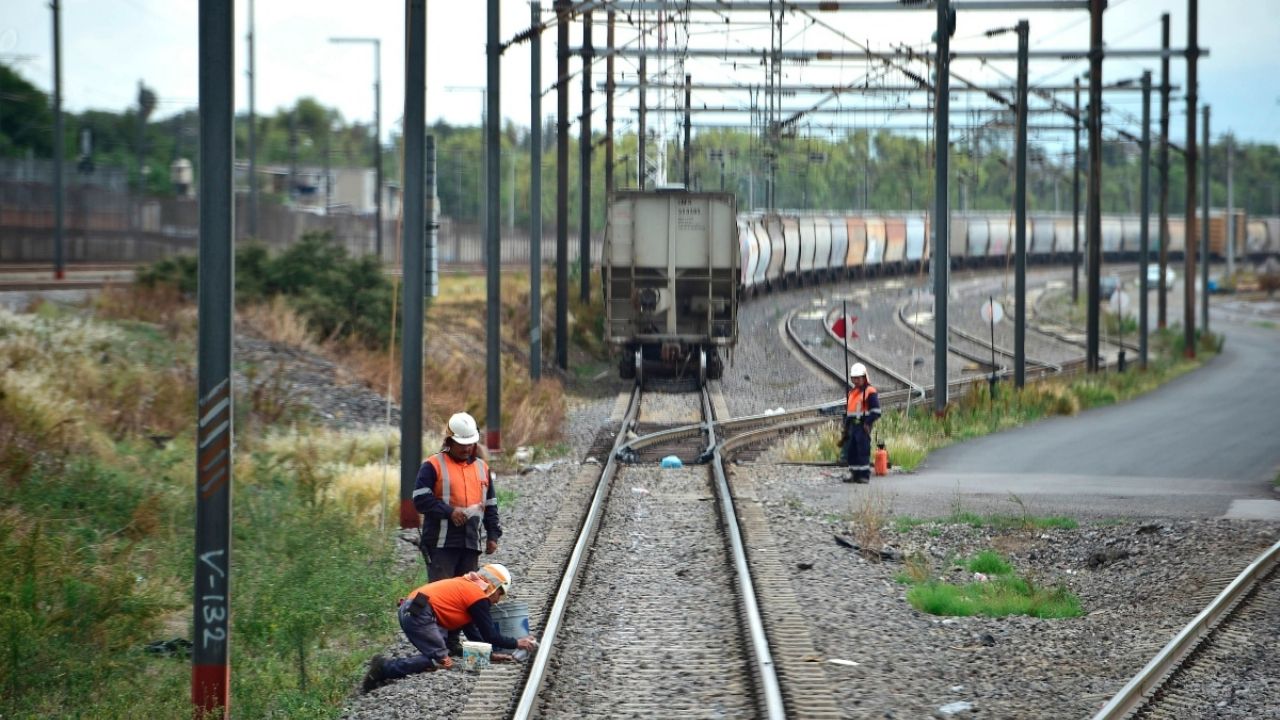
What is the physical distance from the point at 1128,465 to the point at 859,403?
19.5 ft

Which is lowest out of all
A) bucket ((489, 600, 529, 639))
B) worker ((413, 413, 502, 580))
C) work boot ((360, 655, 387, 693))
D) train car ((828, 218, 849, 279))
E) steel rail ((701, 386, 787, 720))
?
work boot ((360, 655, 387, 693))

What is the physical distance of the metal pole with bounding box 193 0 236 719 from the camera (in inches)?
340

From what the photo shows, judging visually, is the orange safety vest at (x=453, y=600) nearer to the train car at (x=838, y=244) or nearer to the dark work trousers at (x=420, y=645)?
the dark work trousers at (x=420, y=645)

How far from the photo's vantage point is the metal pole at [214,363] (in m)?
8.65

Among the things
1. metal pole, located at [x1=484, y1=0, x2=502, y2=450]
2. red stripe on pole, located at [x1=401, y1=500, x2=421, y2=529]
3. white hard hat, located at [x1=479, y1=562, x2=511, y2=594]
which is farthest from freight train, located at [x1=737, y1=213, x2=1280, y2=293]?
white hard hat, located at [x1=479, y1=562, x2=511, y2=594]

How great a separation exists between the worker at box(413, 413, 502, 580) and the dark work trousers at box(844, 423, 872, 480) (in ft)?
31.9

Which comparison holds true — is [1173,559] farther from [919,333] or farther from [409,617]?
[919,333]

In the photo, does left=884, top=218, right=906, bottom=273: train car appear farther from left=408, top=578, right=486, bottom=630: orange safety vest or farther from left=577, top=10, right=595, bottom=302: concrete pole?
left=408, top=578, right=486, bottom=630: orange safety vest

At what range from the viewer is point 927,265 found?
2963 inches

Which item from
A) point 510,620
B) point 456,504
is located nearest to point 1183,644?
point 510,620

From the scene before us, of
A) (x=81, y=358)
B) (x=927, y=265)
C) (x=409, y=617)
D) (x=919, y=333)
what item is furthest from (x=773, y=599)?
(x=927, y=265)

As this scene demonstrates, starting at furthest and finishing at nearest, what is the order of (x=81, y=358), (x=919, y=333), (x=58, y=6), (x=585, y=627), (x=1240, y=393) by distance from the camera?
(x=919, y=333) < (x=58, y=6) < (x=1240, y=393) < (x=81, y=358) < (x=585, y=627)

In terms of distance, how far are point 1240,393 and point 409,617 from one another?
31688 mm

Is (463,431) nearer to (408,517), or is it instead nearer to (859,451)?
(408,517)
